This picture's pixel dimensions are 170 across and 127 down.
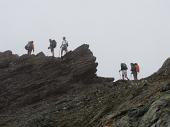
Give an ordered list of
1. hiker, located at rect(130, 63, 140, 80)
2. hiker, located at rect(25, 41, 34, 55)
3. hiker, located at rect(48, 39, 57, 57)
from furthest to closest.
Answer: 1. hiker, located at rect(25, 41, 34, 55)
2. hiker, located at rect(48, 39, 57, 57)
3. hiker, located at rect(130, 63, 140, 80)

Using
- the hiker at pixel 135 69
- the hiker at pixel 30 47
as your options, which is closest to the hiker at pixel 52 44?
the hiker at pixel 30 47

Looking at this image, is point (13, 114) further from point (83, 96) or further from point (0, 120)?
point (83, 96)

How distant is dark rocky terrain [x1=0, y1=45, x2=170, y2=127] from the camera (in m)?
25.7

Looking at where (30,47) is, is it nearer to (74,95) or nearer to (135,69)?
(74,95)

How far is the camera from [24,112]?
42969 mm

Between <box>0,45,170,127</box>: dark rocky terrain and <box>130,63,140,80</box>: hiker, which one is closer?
<box>0,45,170,127</box>: dark rocky terrain

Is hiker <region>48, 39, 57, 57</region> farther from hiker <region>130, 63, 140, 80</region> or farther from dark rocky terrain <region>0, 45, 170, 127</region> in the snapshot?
hiker <region>130, 63, 140, 80</region>

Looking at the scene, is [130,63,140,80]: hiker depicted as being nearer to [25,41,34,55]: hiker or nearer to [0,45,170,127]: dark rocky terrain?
[0,45,170,127]: dark rocky terrain

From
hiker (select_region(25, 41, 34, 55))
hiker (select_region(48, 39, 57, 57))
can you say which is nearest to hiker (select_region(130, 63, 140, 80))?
hiker (select_region(48, 39, 57, 57))

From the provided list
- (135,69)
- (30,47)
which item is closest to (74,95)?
(135,69)

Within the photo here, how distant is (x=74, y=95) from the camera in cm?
4506

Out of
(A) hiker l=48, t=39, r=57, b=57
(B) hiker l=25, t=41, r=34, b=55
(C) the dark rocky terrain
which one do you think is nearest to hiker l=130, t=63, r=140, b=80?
(C) the dark rocky terrain

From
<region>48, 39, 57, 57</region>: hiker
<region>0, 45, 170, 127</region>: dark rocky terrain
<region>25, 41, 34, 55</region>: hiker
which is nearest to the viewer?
<region>0, 45, 170, 127</region>: dark rocky terrain

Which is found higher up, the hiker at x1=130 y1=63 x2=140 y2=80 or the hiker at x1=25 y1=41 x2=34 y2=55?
the hiker at x1=25 y1=41 x2=34 y2=55
